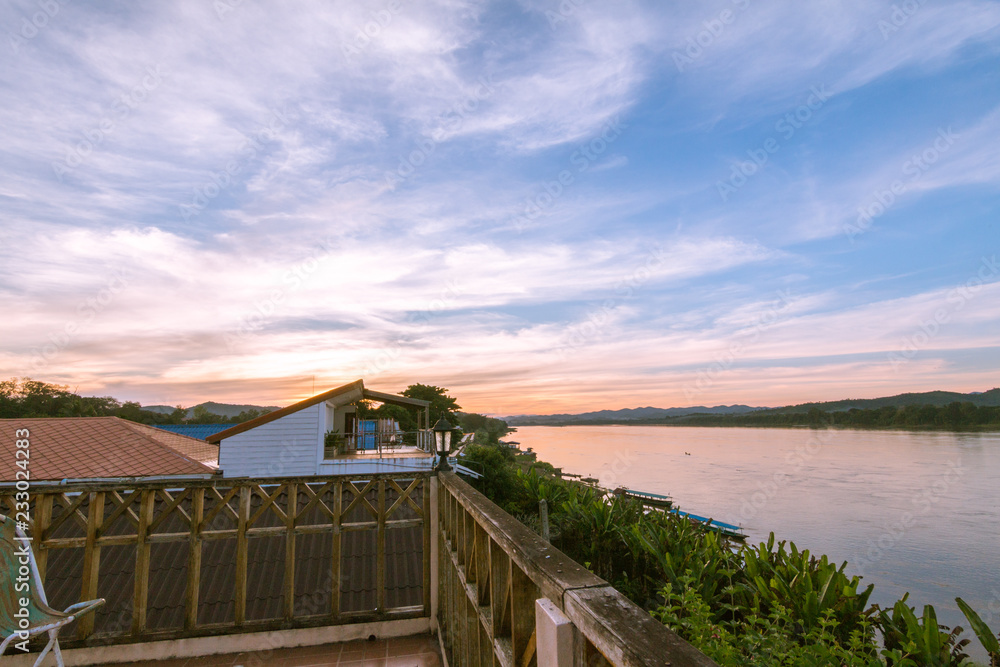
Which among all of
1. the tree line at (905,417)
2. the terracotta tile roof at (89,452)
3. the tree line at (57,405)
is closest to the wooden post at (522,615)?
the terracotta tile roof at (89,452)

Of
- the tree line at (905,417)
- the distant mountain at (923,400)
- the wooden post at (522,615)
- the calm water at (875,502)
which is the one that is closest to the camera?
the wooden post at (522,615)

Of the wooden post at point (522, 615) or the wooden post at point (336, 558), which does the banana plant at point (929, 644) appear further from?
the wooden post at point (336, 558)

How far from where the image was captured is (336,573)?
14.2ft

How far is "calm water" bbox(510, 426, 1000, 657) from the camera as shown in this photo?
64.6ft

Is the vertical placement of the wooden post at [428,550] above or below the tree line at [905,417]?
above

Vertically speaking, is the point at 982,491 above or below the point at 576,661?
below

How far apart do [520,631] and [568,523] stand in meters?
8.12

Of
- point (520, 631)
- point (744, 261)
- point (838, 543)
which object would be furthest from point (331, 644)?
point (838, 543)

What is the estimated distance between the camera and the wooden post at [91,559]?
392cm

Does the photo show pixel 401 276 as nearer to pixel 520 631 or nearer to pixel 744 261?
pixel 744 261

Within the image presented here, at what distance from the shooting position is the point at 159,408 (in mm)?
51312

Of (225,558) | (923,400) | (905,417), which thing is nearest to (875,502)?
(225,558)

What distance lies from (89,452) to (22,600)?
1101cm

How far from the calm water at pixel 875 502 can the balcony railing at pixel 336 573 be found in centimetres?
1902
